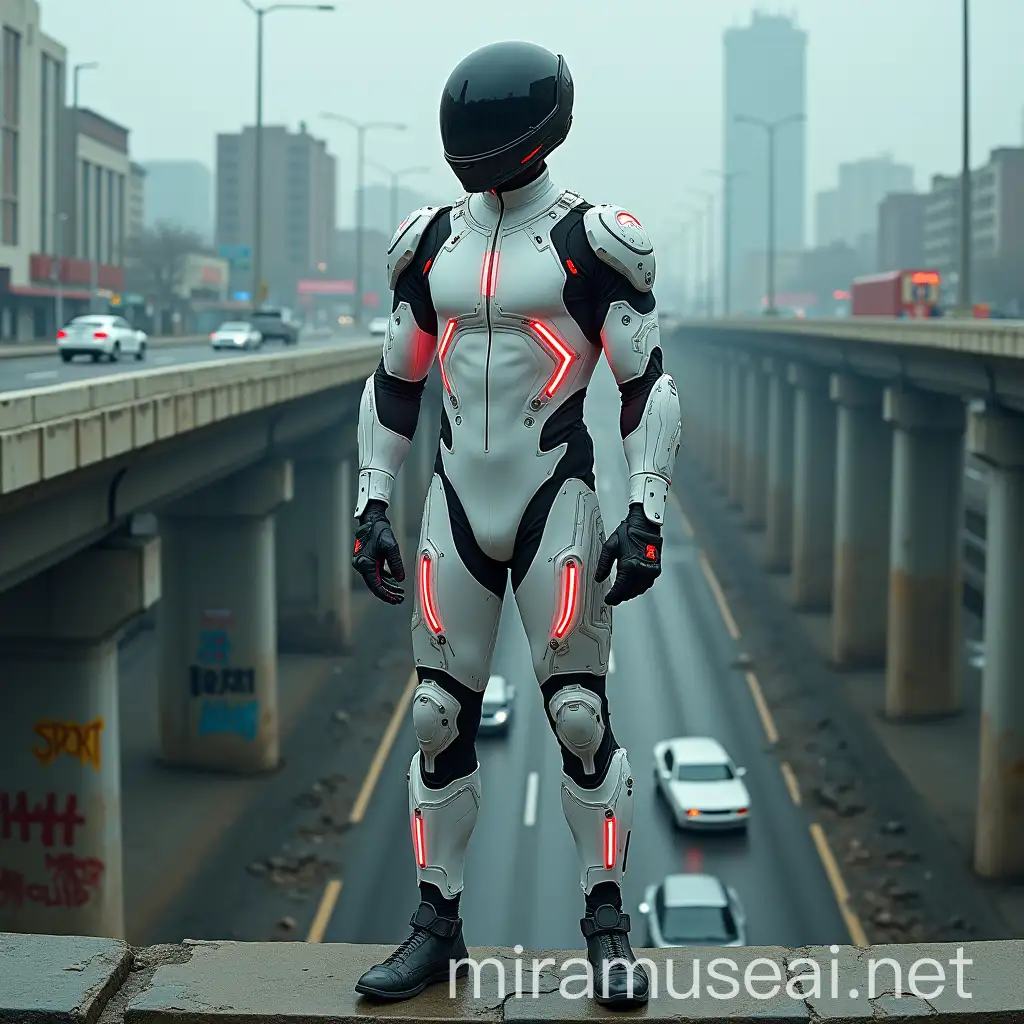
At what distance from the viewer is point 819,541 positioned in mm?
57438

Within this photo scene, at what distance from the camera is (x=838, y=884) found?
2780 cm

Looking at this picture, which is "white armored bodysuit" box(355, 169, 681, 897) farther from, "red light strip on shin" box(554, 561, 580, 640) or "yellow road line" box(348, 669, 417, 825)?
"yellow road line" box(348, 669, 417, 825)

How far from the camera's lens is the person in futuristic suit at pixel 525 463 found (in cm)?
665

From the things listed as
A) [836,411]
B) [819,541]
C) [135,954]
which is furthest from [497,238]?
[836,411]

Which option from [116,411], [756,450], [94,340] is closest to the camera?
[116,411]

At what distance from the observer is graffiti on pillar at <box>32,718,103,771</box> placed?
21688 mm

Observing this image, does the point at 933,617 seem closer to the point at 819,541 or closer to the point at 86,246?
the point at 819,541

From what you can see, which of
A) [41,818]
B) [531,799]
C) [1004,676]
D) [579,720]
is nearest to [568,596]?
[579,720]

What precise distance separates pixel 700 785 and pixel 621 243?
2604 cm

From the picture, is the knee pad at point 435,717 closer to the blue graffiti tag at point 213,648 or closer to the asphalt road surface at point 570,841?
the asphalt road surface at point 570,841

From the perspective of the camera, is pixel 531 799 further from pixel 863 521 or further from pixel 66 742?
pixel 863 521

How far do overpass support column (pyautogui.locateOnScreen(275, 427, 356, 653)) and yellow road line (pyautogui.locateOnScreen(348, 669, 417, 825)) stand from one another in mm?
5405

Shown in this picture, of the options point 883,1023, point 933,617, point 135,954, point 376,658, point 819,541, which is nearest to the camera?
point 883,1023

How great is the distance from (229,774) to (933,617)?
17.2 meters
